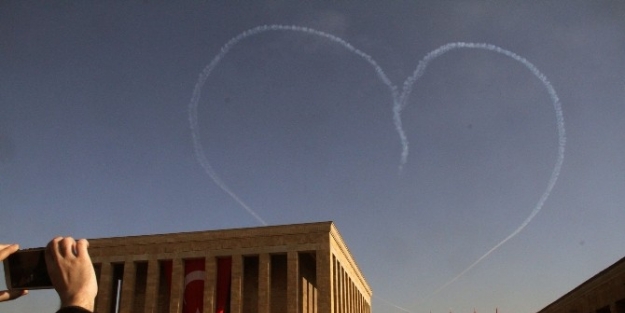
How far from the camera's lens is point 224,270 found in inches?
1316

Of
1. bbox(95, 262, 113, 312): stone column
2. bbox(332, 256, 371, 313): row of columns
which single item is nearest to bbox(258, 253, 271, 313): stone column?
bbox(332, 256, 371, 313): row of columns

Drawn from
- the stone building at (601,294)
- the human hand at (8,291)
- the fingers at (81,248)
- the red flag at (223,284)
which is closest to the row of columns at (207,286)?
the red flag at (223,284)

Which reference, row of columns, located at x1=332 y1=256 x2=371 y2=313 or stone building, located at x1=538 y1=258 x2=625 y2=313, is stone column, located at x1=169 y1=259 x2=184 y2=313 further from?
stone building, located at x1=538 y1=258 x2=625 y2=313

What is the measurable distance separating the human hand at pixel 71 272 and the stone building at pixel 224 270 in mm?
28947

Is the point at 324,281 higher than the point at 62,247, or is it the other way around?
the point at 324,281

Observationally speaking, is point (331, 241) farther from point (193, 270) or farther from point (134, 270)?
point (134, 270)

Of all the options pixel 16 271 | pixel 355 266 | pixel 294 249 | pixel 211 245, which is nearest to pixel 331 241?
pixel 294 249

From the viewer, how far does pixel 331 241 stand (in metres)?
32.8

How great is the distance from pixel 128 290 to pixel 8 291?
109 ft

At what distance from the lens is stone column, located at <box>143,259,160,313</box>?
33.1m

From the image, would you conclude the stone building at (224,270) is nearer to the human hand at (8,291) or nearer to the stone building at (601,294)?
the stone building at (601,294)

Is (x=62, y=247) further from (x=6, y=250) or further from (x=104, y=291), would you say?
(x=104, y=291)

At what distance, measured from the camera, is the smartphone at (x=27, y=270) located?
3.21 m

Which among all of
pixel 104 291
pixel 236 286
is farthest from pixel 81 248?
pixel 104 291
